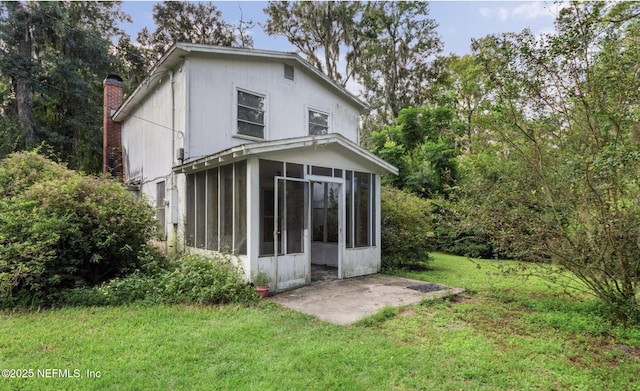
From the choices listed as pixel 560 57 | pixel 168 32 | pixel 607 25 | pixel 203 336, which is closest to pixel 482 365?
pixel 203 336

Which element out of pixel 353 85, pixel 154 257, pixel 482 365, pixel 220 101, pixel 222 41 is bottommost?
pixel 482 365

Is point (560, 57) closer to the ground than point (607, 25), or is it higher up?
closer to the ground

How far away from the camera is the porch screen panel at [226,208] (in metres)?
7.22

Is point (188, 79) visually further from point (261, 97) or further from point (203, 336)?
point (203, 336)

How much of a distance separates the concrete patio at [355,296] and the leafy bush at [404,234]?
1577mm

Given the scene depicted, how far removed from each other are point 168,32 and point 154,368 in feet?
83.6

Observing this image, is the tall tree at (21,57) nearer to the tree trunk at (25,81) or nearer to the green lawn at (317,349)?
the tree trunk at (25,81)

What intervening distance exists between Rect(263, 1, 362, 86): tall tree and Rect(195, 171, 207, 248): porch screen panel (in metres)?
16.3

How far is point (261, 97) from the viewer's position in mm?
10227

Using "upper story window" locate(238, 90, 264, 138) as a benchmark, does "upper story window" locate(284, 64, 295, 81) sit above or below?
above

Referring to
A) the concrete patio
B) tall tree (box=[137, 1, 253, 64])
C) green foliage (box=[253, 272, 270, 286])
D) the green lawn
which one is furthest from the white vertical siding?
tall tree (box=[137, 1, 253, 64])

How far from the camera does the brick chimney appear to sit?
48.8 ft

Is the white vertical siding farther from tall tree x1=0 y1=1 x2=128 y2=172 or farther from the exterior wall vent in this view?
tall tree x1=0 y1=1 x2=128 y2=172

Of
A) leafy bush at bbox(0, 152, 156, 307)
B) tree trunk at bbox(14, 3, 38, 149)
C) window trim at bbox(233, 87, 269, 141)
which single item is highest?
tree trunk at bbox(14, 3, 38, 149)
